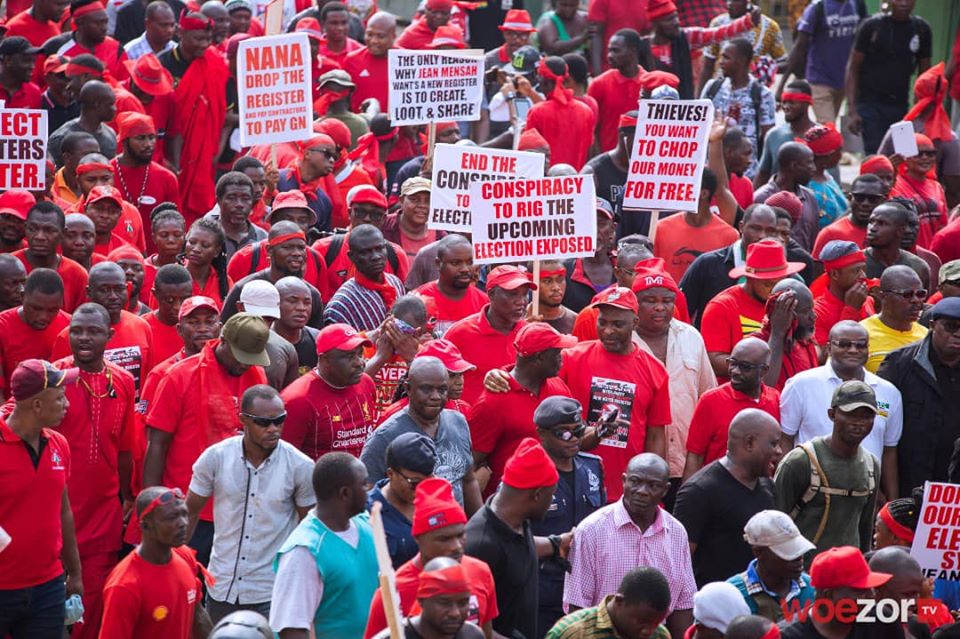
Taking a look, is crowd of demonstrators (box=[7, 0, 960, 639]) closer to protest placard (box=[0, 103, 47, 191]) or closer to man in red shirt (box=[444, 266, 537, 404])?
man in red shirt (box=[444, 266, 537, 404])

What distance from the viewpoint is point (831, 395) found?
972 cm

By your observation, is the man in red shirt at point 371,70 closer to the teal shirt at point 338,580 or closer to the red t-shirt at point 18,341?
the red t-shirt at point 18,341

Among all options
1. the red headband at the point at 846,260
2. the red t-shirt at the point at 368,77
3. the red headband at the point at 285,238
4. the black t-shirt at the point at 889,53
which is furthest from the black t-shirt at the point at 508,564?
the black t-shirt at the point at 889,53

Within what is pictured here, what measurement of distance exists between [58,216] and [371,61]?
7.21 meters

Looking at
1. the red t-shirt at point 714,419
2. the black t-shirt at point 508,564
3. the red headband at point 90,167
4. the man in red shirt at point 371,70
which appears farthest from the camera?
the man in red shirt at point 371,70

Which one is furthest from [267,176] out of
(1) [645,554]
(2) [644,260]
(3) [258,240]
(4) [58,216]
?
(1) [645,554]

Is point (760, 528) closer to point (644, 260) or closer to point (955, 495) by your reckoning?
point (955, 495)

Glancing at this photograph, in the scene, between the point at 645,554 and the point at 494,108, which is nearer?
the point at 645,554

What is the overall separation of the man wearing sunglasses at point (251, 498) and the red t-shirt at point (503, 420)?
1.13 metres

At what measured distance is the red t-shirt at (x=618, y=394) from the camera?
9648 mm

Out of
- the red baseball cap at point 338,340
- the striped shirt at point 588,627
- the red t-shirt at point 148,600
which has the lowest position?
the red t-shirt at point 148,600

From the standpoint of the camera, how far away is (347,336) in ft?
29.7

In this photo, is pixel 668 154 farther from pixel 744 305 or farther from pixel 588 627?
pixel 588 627

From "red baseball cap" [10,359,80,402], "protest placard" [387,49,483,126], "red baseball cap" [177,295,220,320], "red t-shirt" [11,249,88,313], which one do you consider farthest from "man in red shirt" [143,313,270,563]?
"protest placard" [387,49,483,126]
